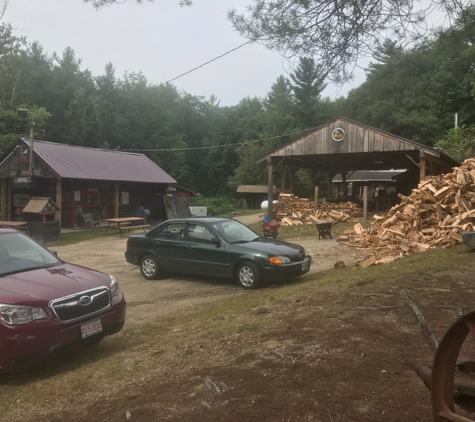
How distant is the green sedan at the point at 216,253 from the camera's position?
31.7 ft

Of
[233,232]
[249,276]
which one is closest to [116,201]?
[233,232]

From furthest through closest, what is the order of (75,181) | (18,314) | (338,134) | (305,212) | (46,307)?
(75,181) → (305,212) → (338,134) → (46,307) → (18,314)

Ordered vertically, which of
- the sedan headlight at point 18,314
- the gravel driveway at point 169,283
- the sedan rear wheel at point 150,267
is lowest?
the gravel driveway at point 169,283

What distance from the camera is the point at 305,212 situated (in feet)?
79.5

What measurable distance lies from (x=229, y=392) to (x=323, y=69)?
653cm

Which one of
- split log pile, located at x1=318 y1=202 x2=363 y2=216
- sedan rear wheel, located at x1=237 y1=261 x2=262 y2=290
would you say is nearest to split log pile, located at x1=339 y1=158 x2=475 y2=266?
sedan rear wheel, located at x1=237 y1=261 x2=262 y2=290

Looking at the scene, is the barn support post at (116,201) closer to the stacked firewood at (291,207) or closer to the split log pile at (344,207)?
the stacked firewood at (291,207)

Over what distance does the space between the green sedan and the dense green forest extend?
2325 cm

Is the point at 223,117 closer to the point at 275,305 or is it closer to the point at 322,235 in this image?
the point at 322,235

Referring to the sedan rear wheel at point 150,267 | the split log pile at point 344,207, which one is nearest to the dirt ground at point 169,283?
the sedan rear wheel at point 150,267

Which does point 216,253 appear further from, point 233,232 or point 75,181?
point 75,181

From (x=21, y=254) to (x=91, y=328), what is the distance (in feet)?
5.98

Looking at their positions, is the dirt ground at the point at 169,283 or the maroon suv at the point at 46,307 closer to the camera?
the maroon suv at the point at 46,307

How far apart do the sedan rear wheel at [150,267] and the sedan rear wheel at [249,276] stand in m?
2.26
